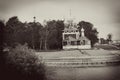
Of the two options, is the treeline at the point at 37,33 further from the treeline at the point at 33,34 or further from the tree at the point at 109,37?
the tree at the point at 109,37

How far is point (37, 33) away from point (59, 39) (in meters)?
0.35

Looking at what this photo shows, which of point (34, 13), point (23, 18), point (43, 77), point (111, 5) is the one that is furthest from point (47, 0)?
point (43, 77)

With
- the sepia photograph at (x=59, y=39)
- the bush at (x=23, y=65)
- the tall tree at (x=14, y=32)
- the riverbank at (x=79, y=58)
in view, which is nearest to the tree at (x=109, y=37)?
the sepia photograph at (x=59, y=39)

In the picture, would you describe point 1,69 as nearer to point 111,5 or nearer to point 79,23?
point 79,23

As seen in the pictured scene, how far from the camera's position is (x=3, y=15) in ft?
8.95

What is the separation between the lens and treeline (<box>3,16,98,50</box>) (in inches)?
103

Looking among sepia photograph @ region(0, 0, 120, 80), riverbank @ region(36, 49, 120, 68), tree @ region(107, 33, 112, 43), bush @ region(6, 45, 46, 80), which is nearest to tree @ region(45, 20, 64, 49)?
sepia photograph @ region(0, 0, 120, 80)

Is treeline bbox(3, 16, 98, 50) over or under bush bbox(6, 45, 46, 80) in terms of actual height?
over

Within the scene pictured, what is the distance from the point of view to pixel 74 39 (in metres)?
2.69

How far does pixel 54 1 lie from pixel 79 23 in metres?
0.52

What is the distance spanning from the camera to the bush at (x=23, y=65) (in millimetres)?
2516

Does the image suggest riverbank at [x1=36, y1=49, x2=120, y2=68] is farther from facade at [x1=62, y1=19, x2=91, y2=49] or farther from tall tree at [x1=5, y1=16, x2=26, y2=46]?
tall tree at [x1=5, y1=16, x2=26, y2=46]

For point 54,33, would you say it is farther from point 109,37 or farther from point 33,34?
point 109,37

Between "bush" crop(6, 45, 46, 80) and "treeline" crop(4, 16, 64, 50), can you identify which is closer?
"bush" crop(6, 45, 46, 80)
